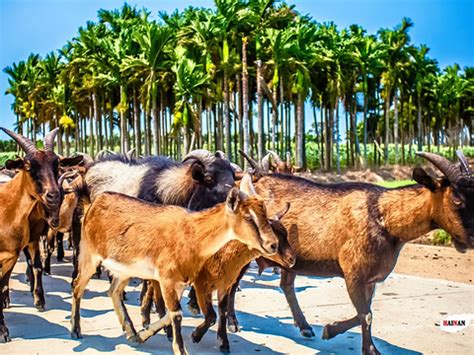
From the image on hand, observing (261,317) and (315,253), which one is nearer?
(315,253)

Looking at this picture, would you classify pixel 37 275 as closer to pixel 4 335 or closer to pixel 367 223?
pixel 4 335

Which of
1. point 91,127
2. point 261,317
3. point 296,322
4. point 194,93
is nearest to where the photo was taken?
point 296,322

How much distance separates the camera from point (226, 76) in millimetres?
43156

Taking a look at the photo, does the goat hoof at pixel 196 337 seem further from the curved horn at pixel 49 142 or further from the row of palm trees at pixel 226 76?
the row of palm trees at pixel 226 76

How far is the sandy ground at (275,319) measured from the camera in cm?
641

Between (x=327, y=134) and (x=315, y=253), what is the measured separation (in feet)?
161

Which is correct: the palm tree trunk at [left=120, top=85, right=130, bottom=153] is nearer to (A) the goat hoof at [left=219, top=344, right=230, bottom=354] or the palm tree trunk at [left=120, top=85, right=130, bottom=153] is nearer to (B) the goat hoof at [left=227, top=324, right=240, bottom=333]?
(B) the goat hoof at [left=227, top=324, right=240, bottom=333]

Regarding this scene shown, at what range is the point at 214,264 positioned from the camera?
5945mm

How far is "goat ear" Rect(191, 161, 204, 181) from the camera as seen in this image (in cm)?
762

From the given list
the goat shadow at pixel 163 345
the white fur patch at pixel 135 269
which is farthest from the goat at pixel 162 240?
the goat shadow at pixel 163 345

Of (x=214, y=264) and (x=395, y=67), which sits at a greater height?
(x=395, y=67)

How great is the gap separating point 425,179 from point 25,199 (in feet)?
14.8

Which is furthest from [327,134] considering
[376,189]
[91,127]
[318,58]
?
[376,189]

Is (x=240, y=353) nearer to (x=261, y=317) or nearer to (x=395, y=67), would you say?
(x=261, y=317)
